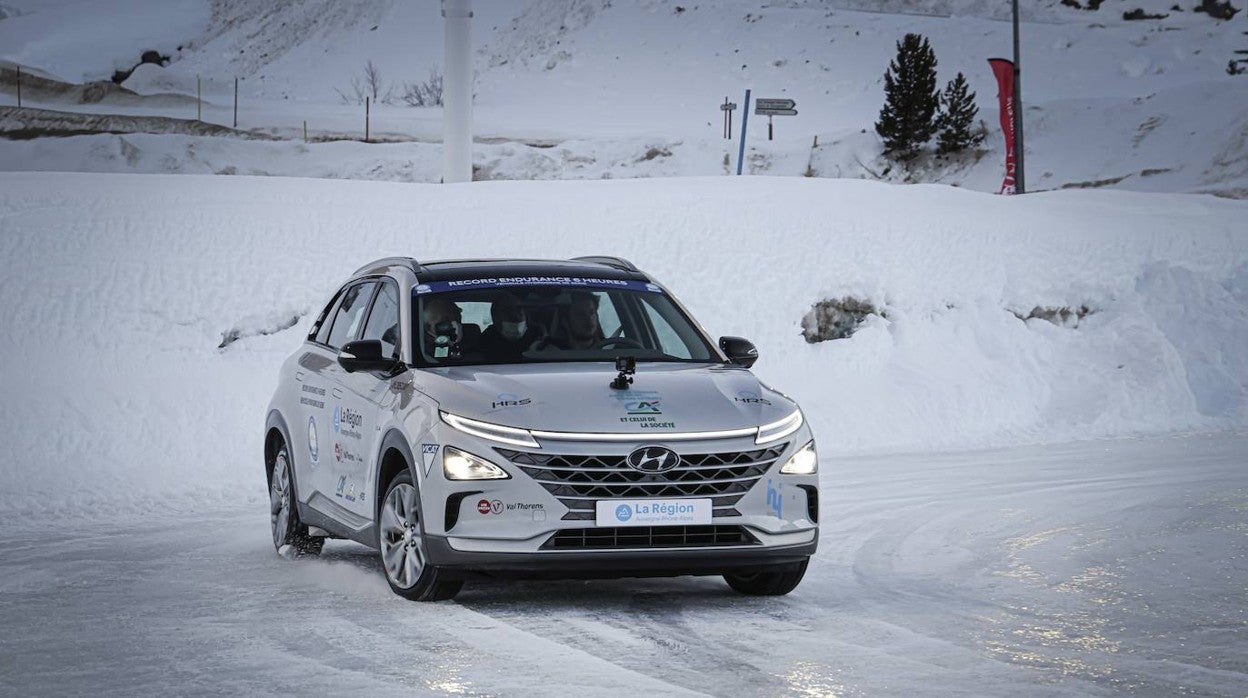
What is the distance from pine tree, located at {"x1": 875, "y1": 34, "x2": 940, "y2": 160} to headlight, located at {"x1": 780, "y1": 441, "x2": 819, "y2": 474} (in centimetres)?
5774

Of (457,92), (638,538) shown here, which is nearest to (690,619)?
(638,538)

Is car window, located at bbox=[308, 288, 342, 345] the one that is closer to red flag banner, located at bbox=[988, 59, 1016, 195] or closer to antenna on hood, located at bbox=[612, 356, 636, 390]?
antenna on hood, located at bbox=[612, 356, 636, 390]

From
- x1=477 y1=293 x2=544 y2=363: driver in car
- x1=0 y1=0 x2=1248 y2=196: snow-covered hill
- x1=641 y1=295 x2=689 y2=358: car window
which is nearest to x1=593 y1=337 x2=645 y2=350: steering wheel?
x1=641 y1=295 x2=689 y2=358: car window

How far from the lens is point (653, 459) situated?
8.02m

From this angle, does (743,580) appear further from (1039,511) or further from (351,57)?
(351,57)

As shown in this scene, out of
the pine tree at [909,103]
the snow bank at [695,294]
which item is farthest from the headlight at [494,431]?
the pine tree at [909,103]

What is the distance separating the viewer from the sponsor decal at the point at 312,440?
10305 mm

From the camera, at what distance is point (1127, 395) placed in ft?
69.7

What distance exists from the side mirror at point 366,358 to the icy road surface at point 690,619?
1.10m

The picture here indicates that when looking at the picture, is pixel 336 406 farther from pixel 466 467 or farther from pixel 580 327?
pixel 466 467

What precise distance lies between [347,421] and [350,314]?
1.23 metres

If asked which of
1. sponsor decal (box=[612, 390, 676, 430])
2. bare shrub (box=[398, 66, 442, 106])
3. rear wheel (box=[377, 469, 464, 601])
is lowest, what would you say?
rear wheel (box=[377, 469, 464, 601])

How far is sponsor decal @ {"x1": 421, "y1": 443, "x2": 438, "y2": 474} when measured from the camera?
26.8 feet

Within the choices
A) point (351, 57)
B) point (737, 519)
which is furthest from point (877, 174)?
point (737, 519)
